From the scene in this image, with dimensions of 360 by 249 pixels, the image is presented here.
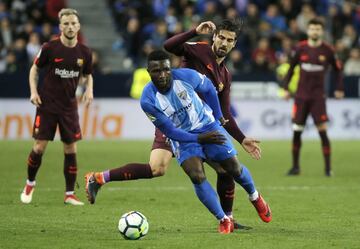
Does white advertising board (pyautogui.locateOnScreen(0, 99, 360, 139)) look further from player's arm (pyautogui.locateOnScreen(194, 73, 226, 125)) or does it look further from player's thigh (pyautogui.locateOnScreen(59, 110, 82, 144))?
player's arm (pyautogui.locateOnScreen(194, 73, 226, 125))

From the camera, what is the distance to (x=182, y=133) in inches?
351

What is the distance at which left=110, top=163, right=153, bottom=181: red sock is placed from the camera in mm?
9906

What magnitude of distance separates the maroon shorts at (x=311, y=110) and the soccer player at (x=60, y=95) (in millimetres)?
4993

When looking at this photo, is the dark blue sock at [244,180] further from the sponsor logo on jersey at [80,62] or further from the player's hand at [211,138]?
the sponsor logo on jersey at [80,62]

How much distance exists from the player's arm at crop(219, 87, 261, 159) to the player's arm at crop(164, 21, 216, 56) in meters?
0.65

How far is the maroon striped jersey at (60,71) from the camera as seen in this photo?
11773mm

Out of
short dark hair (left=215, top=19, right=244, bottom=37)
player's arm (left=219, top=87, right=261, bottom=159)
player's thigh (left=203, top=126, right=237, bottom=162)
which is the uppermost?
short dark hair (left=215, top=19, right=244, bottom=37)

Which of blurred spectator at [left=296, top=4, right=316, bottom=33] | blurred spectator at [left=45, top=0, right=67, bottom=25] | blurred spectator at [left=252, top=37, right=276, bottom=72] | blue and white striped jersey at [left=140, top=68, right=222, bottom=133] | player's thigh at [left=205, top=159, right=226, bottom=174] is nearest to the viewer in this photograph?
blue and white striped jersey at [left=140, top=68, right=222, bottom=133]

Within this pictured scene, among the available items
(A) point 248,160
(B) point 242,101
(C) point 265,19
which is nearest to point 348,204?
(A) point 248,160

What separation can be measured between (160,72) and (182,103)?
1.34 feet

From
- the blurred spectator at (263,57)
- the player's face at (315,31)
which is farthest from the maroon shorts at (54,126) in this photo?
the blurred spectator at (263,57)

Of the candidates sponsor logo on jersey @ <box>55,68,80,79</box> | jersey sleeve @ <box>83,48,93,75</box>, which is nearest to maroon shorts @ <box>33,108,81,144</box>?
sponsor logo on jersey @ <box>55,68,80,79</box>

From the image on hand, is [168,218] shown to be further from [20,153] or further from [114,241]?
[20,153]

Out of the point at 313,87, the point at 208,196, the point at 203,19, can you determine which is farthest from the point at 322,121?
the point at 203,19
